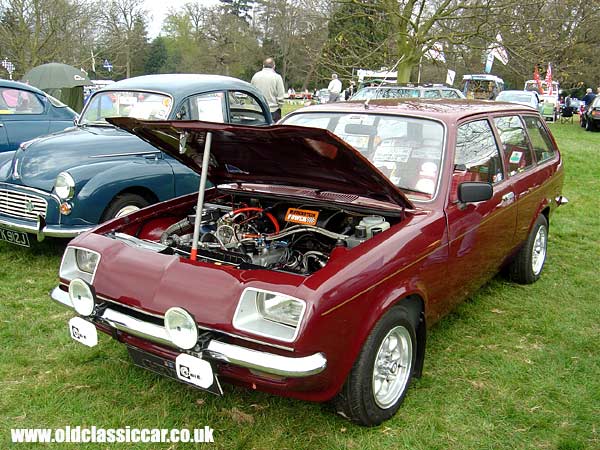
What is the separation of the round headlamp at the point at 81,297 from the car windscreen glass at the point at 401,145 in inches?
77.4

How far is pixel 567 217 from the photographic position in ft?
25.1

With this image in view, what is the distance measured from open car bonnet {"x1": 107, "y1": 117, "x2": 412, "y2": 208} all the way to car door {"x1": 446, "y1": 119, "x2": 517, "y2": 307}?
20.2 inches

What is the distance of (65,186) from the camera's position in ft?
16.6

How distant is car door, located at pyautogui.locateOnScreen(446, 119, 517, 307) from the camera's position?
137 inches

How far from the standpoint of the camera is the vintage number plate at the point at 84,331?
2.88m

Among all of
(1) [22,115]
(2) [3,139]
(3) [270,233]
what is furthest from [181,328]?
(1) [22,115]

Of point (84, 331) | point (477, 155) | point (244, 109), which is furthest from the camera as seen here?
point (244, 109)

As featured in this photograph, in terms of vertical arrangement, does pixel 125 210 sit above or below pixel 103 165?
below

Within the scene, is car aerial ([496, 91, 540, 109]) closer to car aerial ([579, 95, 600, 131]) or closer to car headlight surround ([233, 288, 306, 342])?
car aerial ([579, 95, 600, 131])

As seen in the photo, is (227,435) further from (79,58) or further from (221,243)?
(79,58)

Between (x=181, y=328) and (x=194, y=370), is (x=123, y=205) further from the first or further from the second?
(x=194, y=370)

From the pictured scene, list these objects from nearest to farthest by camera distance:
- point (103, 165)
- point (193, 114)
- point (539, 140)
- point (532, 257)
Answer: point (532, 257) < point (539, 140) < point (103, 165) < point (193, 114)

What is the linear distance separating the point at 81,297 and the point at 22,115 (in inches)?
245

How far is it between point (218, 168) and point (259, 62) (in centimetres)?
4747
